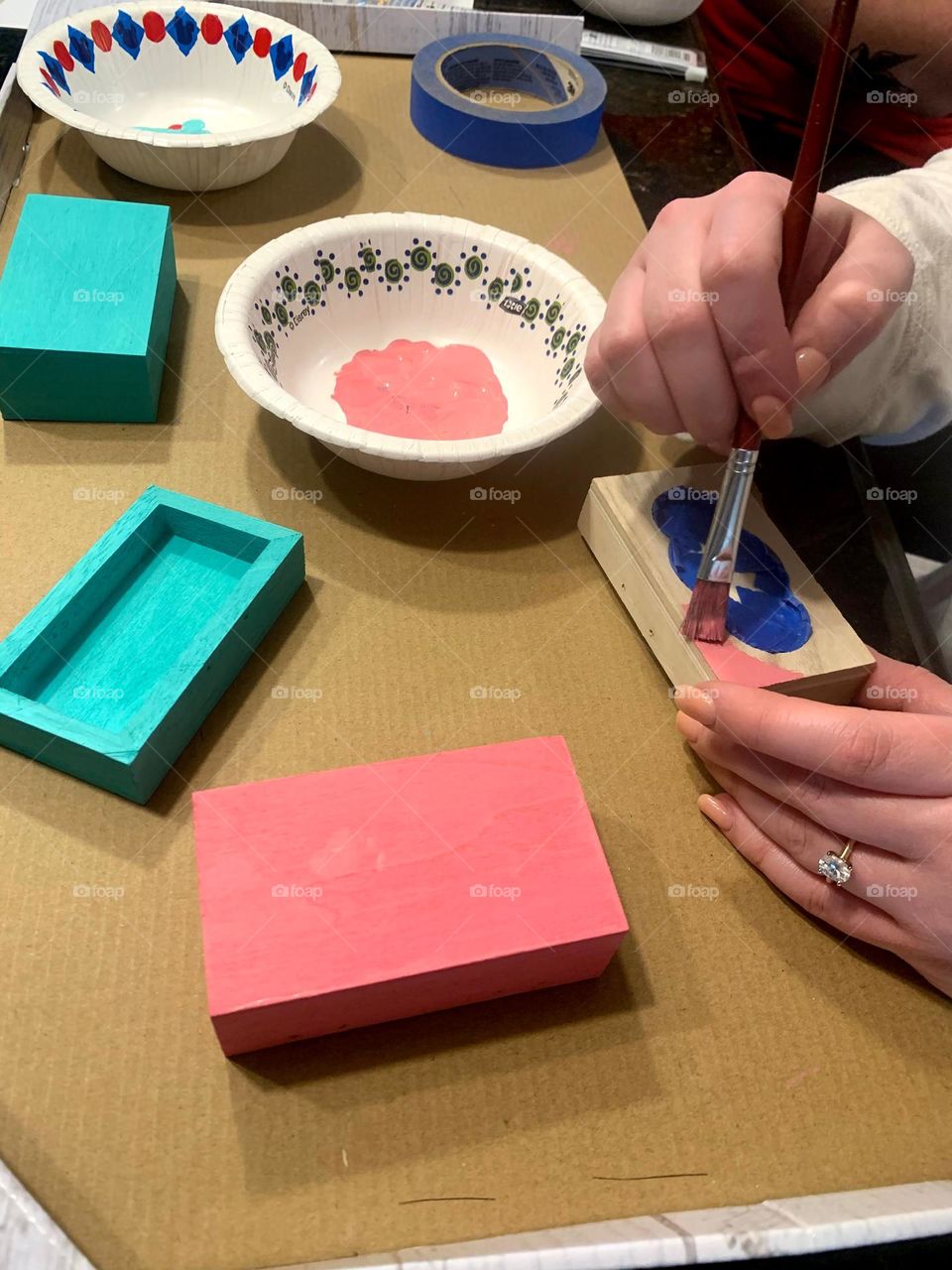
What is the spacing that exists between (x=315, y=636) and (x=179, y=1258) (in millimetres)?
422

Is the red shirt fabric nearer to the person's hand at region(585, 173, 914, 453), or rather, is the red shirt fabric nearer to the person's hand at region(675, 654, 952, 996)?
the person's hand at region(585, 173, 914, 453)

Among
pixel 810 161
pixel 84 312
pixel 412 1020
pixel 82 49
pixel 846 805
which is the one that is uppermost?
pixel 810 161

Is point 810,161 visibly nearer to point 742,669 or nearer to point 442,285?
point 742,669

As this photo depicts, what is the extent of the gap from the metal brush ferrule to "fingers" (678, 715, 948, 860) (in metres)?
0.12

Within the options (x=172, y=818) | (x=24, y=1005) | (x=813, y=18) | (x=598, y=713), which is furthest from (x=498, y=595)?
(x=813, y=18)

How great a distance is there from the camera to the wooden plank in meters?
0.70

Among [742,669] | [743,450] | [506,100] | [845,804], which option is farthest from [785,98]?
[845,804]

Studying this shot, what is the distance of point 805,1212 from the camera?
519mm

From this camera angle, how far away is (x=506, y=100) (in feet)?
4.44

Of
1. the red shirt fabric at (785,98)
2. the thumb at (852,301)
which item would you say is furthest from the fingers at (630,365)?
the red shirt fabric at (785,98)

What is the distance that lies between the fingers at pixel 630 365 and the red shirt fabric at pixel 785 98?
1.02 metres

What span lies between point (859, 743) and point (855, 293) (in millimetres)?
336

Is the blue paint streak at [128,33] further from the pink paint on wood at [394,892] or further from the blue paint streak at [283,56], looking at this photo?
the pink paint on wood at [394,892]

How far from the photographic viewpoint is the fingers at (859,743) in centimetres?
58
